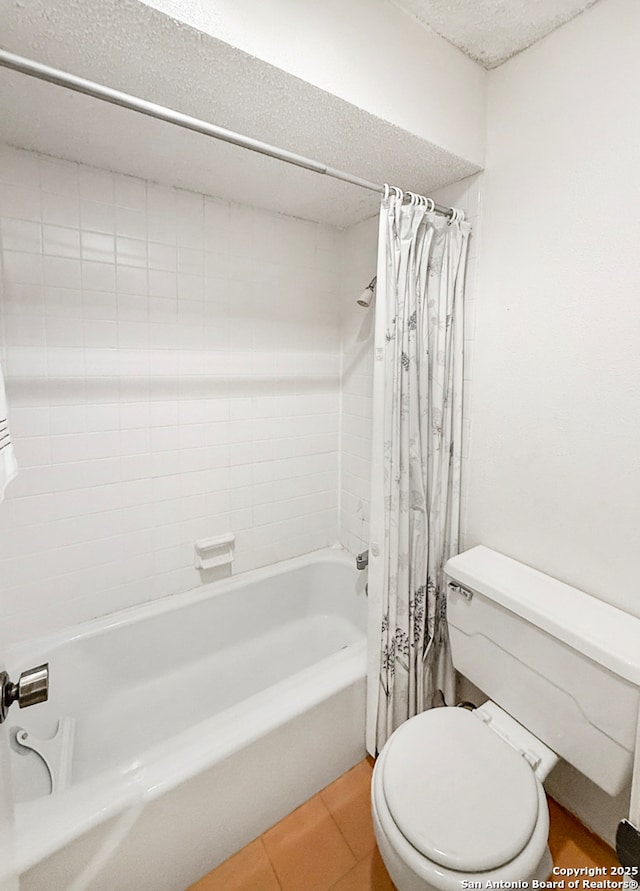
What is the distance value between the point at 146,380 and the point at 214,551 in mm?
808

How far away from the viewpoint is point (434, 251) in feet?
4.55

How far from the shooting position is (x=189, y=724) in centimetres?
155

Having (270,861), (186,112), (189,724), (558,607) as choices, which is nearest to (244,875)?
(270,861)

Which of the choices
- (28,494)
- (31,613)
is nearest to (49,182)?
(28,494)

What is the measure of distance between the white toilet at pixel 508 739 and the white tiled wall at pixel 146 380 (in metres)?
1.07

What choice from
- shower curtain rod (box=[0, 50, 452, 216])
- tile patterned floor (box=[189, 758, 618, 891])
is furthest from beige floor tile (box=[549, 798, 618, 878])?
shower curtain rod (box=[0, 50, 452, 216])

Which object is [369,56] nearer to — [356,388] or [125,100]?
[125,100]

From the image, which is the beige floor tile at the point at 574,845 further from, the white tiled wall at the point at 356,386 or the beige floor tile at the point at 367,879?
the white tiled wall at the point at 356,386

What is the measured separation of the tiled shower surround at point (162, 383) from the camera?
142 cm

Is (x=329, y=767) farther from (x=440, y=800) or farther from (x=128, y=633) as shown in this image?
(x=128, y=633)

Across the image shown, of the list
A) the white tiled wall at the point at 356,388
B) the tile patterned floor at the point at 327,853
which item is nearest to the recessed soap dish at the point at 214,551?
the white tiled wall at the point at 356,388

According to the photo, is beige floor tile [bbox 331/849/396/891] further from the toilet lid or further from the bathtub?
the toilet lid

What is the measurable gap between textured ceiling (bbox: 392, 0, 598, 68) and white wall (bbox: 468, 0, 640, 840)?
4 centimetres

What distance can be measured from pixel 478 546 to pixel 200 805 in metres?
1.17
